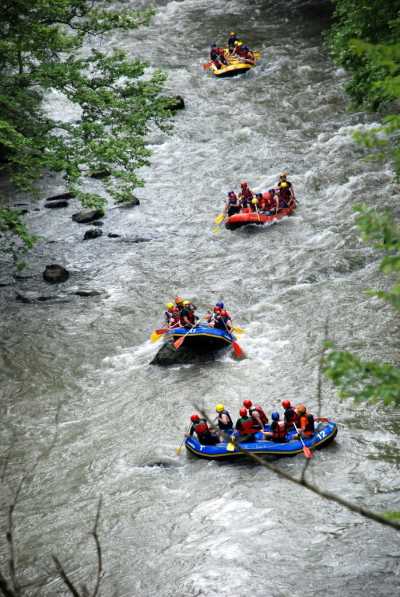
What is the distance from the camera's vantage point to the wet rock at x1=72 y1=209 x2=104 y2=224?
2313cm

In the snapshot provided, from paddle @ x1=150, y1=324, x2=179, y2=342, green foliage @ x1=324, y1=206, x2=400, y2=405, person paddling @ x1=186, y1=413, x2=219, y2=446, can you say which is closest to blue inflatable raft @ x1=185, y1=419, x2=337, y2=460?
person paddling @ x1=186, y1=413, x2=219, y2=446

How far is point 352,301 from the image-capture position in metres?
16.2

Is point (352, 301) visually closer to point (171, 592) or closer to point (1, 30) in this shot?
point (171, 592)

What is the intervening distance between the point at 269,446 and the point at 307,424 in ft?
2.72

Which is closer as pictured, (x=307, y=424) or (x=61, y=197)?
(x=307, y=424)

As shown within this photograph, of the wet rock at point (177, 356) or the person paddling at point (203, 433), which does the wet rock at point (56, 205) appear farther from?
the person paddling at point (203, 433)

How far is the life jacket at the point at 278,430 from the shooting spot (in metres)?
12.2

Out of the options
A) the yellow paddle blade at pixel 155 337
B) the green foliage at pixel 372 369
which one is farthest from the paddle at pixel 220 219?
the green foliage at pixel 372 369

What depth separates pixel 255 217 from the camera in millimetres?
20906

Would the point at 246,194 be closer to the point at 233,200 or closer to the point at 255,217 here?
the point at 233,200

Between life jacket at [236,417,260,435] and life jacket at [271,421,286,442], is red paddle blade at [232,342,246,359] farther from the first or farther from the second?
life jacket at [271,421,286,442]

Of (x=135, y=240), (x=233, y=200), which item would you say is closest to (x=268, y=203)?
(x=233, y=200)

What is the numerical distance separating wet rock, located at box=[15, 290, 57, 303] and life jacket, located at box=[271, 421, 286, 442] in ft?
28.6

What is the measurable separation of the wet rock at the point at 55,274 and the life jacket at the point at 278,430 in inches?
374
